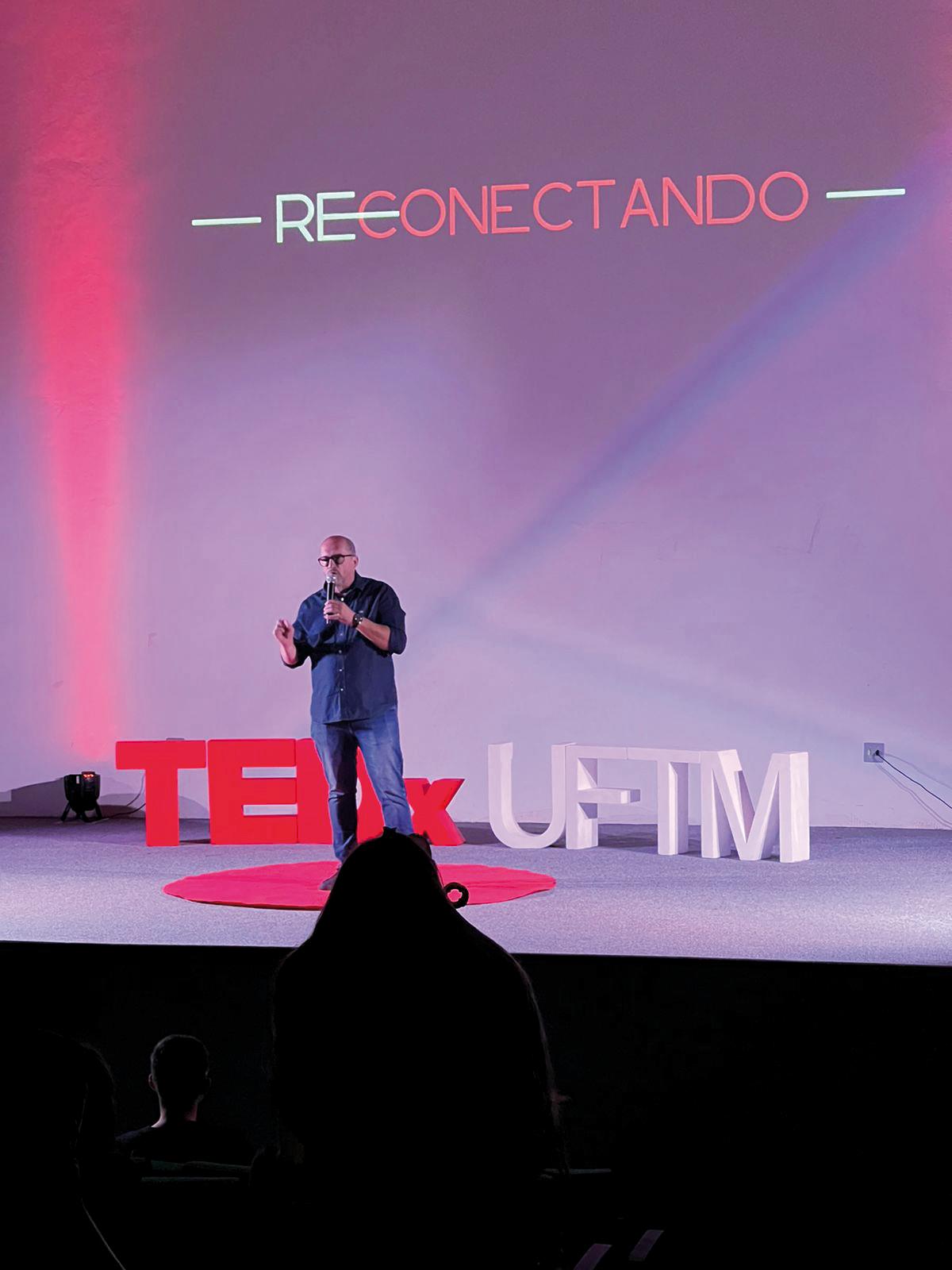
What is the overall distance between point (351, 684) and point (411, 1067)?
4382 millimetres

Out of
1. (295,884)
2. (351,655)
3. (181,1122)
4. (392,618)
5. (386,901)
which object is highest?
(392,618)

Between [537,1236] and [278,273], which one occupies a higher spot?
[278,273]

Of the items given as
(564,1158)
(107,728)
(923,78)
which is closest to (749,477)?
(923,78)

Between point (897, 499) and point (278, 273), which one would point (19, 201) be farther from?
point (897, 499)

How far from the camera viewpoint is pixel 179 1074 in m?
2.56

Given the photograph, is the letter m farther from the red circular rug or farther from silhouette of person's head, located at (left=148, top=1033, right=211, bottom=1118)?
silhouette of person's head, located at (left=148, top=1033, right=211, bottom=1118)

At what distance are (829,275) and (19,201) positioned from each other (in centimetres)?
477

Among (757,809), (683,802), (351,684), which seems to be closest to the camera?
(351,684)

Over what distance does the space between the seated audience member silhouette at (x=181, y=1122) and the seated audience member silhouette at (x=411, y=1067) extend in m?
0.48

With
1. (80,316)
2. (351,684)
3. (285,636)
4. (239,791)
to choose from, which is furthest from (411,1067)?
(80,316)

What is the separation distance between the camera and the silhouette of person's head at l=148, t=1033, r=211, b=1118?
2543mm

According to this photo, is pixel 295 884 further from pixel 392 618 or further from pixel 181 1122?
pixel 181 1122

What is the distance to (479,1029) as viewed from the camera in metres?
2.03

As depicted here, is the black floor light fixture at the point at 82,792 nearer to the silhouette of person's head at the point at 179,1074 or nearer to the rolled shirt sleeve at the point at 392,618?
the rolled shirt sleeve at the point at 392,618
